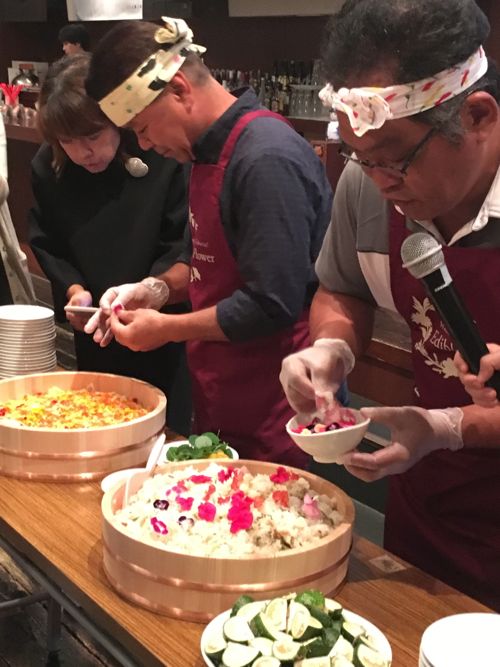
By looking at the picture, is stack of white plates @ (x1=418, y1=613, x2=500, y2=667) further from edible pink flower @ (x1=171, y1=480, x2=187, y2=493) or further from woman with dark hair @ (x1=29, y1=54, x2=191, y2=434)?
woman with dark hair @ (x1=29, y1=54, x2=191, y2=434)

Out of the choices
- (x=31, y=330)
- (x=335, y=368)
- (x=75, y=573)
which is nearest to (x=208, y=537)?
(x=75, y=573)

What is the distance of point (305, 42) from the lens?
4738 mm

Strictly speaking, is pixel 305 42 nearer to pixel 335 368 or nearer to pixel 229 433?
pixel 229 433

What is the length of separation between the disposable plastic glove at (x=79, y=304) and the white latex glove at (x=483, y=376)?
1490 millimetres

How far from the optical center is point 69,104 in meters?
2.40

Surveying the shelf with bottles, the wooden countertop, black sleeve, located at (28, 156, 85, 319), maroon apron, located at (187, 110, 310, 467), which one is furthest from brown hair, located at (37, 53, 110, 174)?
the shelf with bottles

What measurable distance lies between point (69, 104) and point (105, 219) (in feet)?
1.35

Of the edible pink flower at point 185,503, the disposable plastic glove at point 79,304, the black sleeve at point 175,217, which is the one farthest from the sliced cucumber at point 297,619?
the black sleeve at point 175,217

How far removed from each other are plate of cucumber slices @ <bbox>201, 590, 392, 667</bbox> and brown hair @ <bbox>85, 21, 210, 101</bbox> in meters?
1.27

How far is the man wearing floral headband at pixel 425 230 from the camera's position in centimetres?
132

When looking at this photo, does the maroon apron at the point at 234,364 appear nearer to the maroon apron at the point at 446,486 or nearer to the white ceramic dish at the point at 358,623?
the maroon apron at the point at 446,486

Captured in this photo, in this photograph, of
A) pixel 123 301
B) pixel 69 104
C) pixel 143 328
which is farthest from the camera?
pixel 69 104

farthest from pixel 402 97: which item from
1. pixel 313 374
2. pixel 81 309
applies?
pixel 81 309

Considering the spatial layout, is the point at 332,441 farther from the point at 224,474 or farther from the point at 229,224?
→ the point at 229,224
